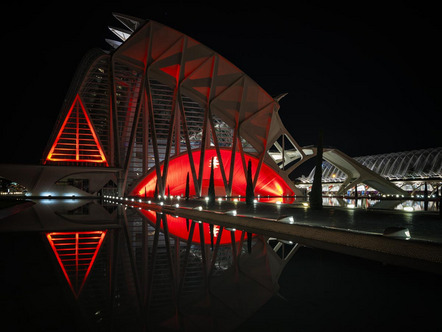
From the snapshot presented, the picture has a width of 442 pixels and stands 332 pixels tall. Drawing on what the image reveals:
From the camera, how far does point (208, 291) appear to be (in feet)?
12.8

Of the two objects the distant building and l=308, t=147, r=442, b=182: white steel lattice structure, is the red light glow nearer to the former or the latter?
the distant building

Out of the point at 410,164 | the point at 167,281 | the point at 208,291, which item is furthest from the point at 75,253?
the point at 410,164

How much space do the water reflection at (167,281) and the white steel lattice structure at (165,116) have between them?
22.0m

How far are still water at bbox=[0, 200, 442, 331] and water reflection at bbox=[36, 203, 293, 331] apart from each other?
1cm

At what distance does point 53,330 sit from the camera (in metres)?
2.74

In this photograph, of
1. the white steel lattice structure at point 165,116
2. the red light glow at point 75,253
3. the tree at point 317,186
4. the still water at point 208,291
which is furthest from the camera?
the white steel lattice structure at point 165,116

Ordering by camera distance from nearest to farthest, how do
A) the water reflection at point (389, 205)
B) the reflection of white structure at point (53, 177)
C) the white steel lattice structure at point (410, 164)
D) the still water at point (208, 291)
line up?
1. the still water at point (208, 291)
2. the water reflection at point (389, 205)
3. the reflection of white structure at point (53, 177)
4. the white steel lattice structure at point (410, 164)

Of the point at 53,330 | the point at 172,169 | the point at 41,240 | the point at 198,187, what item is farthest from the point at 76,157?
the point at 53,330

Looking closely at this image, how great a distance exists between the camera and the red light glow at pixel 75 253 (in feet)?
14.6

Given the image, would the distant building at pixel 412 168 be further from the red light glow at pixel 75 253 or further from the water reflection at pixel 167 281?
the water reflection at pixel 167 281

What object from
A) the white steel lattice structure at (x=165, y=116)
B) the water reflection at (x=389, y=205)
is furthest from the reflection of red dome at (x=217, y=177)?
the water reflection at (x=389, y=205)

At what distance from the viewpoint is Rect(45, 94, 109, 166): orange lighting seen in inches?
1577

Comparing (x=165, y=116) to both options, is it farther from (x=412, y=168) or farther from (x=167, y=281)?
(x=412, y=168)

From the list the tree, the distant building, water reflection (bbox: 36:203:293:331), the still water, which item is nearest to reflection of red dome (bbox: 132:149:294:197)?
the tree
